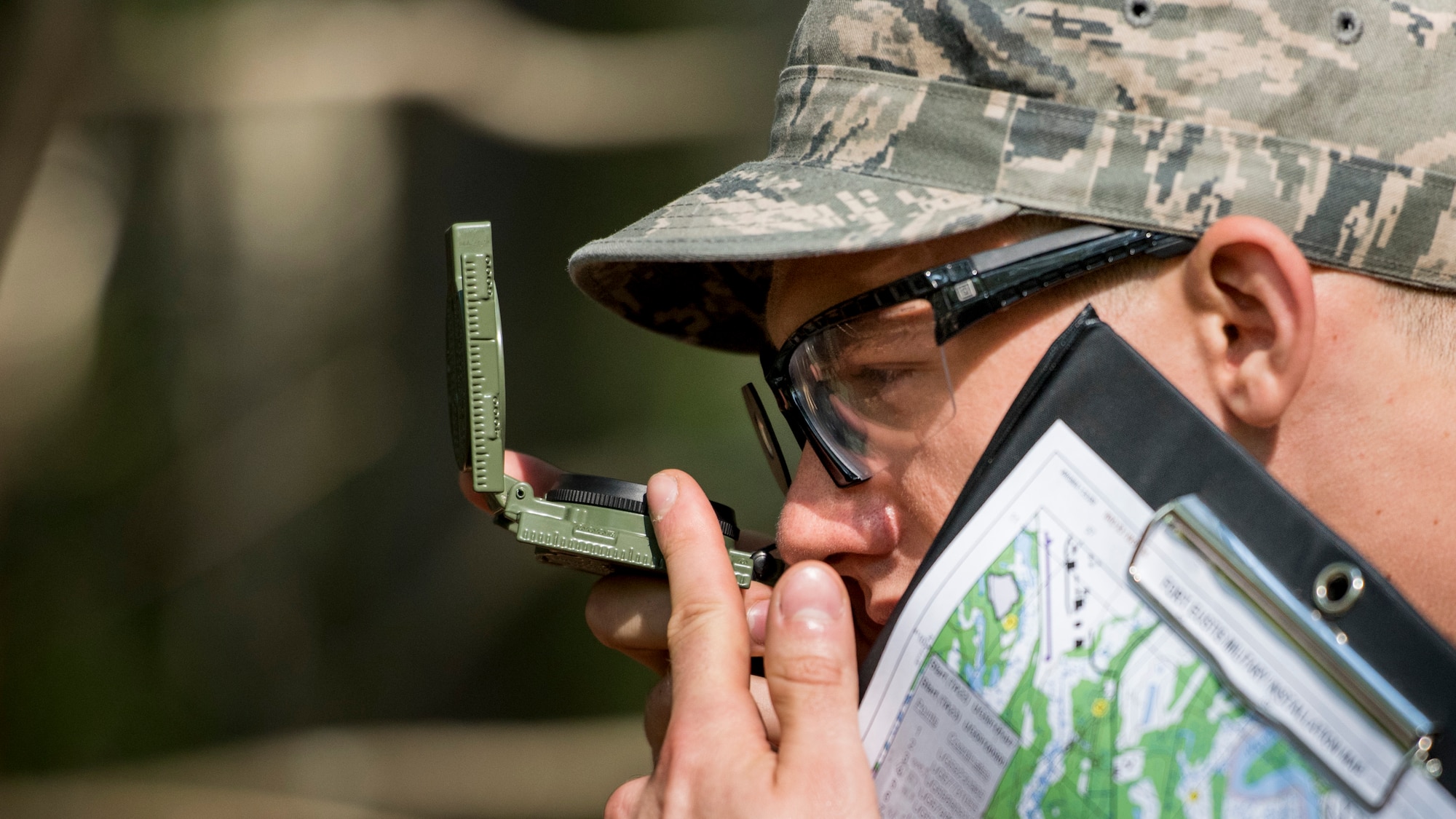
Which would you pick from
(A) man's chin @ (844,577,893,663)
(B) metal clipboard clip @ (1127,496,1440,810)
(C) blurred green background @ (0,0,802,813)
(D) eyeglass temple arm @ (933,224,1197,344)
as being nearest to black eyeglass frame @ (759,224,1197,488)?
(D) eyeglass temple arm @ (933,224,1197,344)

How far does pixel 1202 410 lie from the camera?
1.17 metres

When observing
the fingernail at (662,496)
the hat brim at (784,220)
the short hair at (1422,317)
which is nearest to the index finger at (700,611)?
the fingernail at (662,496)

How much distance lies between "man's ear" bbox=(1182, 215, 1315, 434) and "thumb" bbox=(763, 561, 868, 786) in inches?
21.7

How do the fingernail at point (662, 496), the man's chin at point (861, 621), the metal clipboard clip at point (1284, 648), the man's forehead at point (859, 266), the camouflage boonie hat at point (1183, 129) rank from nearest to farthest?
1. the metal clipboard clip at point (1284, 648)
2. the camouflage boonie hat at point (1183, 129)
3. the man's forehead at point (859, 266)
4. the fingernail at point (662, 496)
5. the man's chin at point (861, 621)

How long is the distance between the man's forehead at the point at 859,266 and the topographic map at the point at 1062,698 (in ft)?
0.88

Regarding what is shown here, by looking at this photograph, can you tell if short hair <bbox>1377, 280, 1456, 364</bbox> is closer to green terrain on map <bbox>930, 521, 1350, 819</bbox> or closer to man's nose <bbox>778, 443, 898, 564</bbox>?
green terrain on map <bbox>930, 521, 1350, 819</bbox>

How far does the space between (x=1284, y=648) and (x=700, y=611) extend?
0.74 meters

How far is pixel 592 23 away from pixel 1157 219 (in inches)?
138

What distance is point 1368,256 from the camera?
3.78ft

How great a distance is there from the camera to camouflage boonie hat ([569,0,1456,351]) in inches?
44.7

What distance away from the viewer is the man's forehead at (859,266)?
4.08ft

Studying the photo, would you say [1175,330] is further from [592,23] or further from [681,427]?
[592,23]

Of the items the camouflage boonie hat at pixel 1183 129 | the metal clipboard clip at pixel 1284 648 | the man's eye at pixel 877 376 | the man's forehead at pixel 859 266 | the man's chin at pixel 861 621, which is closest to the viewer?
the metal clipboard clip at pixel 1284 648

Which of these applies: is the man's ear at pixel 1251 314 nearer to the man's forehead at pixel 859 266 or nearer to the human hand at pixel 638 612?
the man's forehead at pixel 859 266
